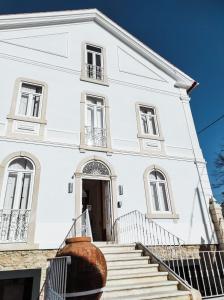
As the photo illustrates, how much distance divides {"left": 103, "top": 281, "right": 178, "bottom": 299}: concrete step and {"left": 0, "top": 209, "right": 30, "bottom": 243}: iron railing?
123 inches

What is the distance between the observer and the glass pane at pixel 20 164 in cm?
764

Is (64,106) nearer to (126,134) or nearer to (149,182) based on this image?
(126,134)

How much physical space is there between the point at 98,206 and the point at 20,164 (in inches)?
156

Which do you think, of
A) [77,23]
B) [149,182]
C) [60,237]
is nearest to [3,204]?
[60,237]

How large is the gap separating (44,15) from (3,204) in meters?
8.64

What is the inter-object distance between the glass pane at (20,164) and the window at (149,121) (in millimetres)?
5082

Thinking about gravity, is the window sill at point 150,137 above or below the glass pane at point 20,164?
above

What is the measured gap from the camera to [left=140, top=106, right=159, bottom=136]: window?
10.7 meters

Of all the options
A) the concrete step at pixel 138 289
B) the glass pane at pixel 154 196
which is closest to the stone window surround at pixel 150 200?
the glass pane at pixel 154 196

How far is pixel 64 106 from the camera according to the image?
9.29 m

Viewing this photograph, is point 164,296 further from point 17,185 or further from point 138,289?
point 17,185

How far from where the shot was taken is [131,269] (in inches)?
237

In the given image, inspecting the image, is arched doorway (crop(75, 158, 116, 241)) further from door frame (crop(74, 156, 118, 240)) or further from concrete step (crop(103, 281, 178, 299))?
concrete step (crop(103, 281, 178, 299))

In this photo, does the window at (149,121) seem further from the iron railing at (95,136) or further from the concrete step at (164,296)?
the concrete step at (164,296)
